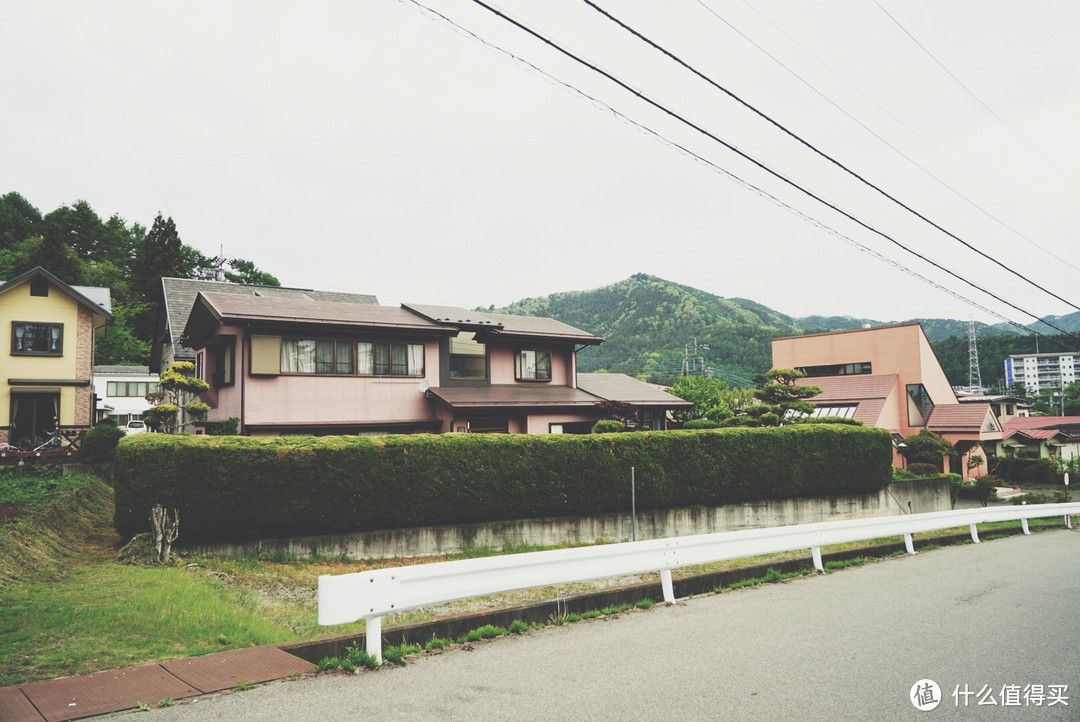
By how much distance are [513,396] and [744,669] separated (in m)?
18.1

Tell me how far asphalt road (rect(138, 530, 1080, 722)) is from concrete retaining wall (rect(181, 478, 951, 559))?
7837 millimetres

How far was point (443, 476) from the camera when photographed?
47.1ft

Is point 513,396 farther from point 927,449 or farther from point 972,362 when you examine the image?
point 972,362

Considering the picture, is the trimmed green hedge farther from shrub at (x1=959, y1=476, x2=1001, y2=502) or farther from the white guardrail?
shrub at (x1=959, y1=476, x2=1001, y2=502)

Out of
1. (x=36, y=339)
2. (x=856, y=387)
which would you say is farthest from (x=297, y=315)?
(x=856, y=387)

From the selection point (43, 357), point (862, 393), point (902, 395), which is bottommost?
point (902, 395)

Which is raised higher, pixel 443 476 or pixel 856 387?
pixel 856 387

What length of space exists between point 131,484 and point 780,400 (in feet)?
78.8

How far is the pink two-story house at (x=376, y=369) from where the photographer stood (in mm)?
18984

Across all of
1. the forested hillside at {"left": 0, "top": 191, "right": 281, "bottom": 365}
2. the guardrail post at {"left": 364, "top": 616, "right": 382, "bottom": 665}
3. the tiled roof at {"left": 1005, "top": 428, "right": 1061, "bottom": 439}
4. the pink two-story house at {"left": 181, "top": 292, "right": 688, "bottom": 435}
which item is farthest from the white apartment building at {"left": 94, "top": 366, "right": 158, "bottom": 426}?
the tiled roof at {"left": 1005, "top": 428, "right": 1061, "bottom": 439}

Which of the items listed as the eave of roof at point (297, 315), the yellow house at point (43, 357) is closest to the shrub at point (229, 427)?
the eave of roof at point (297, 315)

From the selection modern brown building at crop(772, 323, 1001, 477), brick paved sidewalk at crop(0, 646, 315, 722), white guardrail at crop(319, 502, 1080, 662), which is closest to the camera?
brick paved sidewalk at crop(0, 646, 315, 722)

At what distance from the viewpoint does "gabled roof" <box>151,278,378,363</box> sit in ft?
102

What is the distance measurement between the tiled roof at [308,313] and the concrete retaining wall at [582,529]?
8.11 metres
